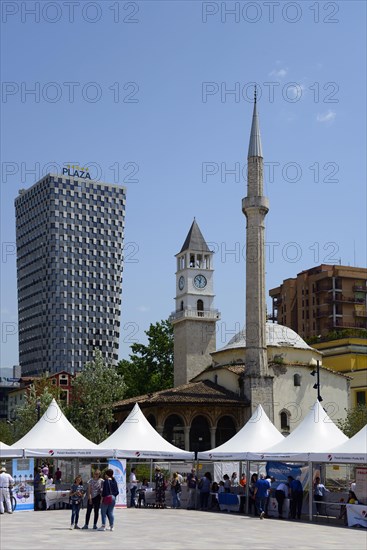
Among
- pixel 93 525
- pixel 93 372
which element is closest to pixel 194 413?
pixel 93 372

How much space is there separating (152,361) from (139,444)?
44.2 meters

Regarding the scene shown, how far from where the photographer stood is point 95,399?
62219mm

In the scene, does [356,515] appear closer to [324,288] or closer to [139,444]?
[139,444]

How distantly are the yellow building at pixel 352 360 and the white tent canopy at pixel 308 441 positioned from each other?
135 feet

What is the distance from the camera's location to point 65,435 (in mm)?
29188

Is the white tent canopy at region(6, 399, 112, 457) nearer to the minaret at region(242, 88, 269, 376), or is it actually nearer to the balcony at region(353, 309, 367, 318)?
the minaret at region(242, 88, 269, 376)

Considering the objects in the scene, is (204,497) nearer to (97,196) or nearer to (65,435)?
(65,435)

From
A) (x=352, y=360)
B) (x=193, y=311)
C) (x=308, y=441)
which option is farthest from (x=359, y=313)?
(x=308, y=441)

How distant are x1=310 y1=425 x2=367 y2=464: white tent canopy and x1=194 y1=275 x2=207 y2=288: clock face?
47.1 m

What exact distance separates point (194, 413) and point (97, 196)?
9615cm

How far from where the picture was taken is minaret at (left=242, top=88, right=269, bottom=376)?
2184 inches

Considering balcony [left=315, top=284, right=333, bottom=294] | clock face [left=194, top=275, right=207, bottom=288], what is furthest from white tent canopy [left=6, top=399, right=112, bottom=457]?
balcony [left=315, top=284, right=333, bottom=294]

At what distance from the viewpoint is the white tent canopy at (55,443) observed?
27737 millimetres

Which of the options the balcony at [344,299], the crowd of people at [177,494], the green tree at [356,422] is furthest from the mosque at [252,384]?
the balcony at [344,299]
